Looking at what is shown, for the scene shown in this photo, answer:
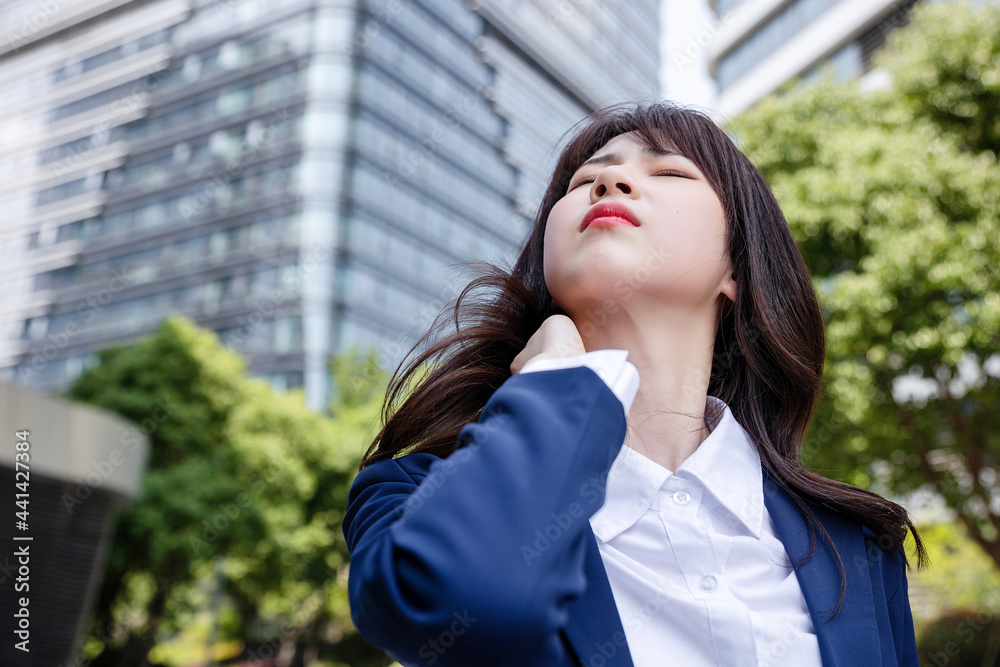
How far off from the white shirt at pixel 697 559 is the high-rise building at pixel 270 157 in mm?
29677

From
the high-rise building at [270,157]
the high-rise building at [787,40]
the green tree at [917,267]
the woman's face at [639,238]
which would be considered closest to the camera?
the woman's face at [639,238]

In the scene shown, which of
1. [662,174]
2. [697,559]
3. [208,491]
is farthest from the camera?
[208,491]

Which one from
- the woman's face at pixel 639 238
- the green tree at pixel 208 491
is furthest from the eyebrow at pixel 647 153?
→ the green tree at pixel 208 491

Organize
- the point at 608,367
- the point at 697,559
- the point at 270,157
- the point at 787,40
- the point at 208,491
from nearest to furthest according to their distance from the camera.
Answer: the point at 608,367 < the point at 697,559 < the point at 208,491 < the point at 787,40 < the point at 270,157

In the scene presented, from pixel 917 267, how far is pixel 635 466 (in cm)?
779

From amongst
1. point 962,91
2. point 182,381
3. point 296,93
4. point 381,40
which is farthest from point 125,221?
point 962,91

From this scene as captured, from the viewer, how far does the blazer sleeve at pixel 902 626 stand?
1352 mm

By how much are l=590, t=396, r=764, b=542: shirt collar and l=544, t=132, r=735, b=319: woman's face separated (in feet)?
0.85

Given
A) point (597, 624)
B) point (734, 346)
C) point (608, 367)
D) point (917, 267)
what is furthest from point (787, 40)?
point (597, 624)

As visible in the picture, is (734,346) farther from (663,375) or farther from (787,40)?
(787,40)

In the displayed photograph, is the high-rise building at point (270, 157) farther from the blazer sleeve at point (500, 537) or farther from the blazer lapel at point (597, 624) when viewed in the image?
the blazer sleeve at point (500, 537)

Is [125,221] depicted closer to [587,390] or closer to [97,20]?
[97,20]

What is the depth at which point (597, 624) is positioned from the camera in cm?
109

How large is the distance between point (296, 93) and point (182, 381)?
22423mm
